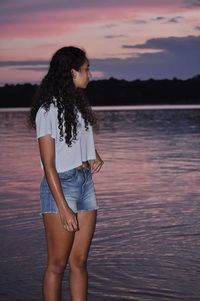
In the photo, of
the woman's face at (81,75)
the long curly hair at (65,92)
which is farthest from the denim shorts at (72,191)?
the woman's face at (81,75)

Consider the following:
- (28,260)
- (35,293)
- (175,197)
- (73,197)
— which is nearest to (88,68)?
(73,197)

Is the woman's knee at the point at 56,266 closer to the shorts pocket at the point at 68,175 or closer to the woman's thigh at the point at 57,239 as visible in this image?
the woman's thigh at the point at 57,239

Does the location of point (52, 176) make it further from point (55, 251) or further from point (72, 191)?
point (55, 251)

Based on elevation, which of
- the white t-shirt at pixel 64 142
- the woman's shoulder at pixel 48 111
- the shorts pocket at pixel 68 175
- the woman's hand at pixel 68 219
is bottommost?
the woman's hand at pixel 68 219

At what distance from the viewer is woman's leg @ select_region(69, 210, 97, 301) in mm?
3973

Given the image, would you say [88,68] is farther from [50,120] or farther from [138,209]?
[138,209]

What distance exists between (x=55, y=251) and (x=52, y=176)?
1.56 ft

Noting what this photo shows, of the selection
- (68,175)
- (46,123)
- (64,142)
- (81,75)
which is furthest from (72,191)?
(81,75)

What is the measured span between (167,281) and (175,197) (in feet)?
15.1

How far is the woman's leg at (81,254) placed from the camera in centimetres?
397

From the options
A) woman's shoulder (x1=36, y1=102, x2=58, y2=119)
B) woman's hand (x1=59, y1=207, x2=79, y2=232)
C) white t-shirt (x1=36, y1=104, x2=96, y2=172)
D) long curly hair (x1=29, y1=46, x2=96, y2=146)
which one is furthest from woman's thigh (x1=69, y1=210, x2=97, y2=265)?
woman's shoulder (x1=36, y1=102, x2=58, y2=119)

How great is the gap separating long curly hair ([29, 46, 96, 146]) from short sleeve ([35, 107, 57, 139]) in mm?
34

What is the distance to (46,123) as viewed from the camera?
3.77 meters

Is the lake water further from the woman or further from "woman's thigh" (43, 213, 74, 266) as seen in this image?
"woman's thigh" (43, 213, 74, 266)
